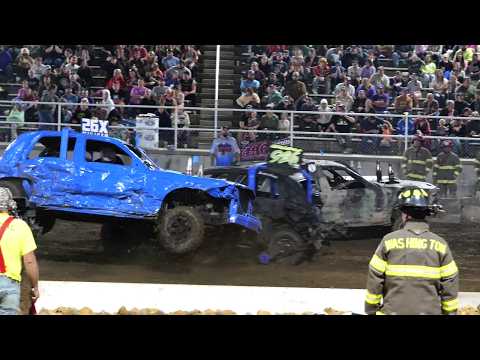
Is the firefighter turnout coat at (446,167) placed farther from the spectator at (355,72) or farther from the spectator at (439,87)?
the spectator at (355,72)

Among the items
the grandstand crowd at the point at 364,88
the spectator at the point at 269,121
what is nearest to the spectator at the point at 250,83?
the grandstand crowd at the point at 364,88

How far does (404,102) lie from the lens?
38.3ft

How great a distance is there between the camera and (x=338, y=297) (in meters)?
11.4

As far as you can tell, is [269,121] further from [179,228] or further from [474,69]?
[474,69]

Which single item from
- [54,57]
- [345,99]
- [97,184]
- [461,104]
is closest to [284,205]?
[345,99]

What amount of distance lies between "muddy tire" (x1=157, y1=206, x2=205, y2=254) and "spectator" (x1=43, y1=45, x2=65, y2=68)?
2.83 metres

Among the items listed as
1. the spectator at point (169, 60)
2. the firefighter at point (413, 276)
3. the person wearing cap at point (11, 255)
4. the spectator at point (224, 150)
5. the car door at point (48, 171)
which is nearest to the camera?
the firefighter at point (413, 276)

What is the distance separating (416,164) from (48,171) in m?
5.44

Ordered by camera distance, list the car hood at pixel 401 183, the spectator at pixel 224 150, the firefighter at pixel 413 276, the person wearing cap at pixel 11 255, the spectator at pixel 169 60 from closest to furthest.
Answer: the firefighter at pixel 413 276 < the person wearing cap at pixel 11 255 < the car hood at pixel 401 183 < the spectator at pixel 224 150 < the spectator at pixel 169 60

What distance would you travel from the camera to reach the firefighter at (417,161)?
38.1 feet

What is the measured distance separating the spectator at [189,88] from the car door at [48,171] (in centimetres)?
192
